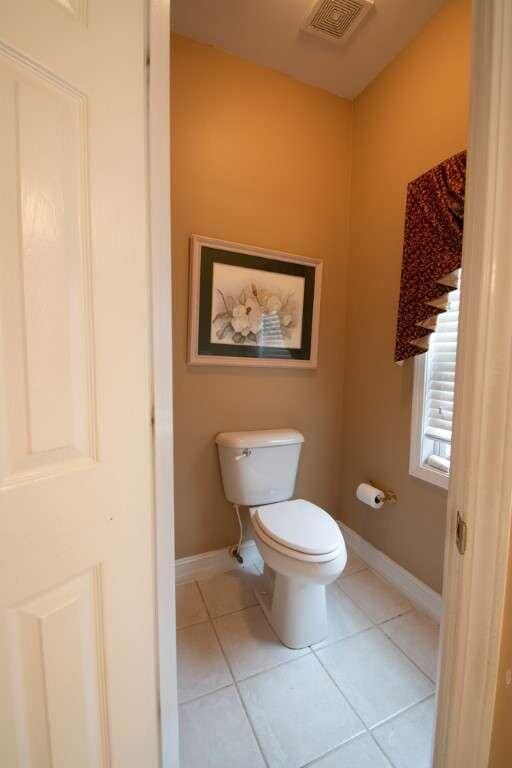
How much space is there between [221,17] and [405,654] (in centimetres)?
281

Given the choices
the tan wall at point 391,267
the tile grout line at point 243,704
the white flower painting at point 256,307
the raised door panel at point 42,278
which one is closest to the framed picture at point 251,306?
the white flower painting at point 256,307

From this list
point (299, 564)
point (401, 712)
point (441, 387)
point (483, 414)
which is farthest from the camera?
point (441, 387)

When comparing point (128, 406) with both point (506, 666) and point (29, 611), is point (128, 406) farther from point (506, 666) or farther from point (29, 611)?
point (506, 666)

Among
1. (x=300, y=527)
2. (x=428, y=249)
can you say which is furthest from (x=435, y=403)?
(x=300, y=527)

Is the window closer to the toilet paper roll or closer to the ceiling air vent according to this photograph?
the toilet paper roll

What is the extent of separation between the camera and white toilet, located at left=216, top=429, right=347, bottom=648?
1.21m

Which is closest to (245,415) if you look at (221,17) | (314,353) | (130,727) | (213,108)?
(314,353)

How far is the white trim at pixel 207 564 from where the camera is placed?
1.65 metres

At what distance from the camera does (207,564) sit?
5.59 feet

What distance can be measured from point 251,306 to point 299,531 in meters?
1.09

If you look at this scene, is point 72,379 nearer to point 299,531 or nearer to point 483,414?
point 483,414

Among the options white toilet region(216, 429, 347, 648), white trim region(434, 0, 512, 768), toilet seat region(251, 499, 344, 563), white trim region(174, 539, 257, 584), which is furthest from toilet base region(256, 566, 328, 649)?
white trim region(434, 0, 512, 768)

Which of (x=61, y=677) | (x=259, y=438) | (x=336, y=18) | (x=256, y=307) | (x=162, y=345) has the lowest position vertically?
(x=61, y=677)

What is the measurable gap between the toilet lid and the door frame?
1.84ft
